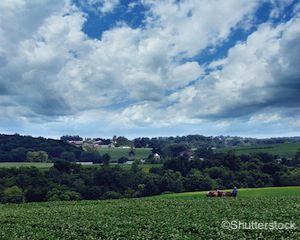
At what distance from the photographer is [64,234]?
94.8 feet

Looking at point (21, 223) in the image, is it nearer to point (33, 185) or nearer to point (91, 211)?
point (91, 211)

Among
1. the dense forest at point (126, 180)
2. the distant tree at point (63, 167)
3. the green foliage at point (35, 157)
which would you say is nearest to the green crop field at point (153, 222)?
the dense forest at point (126, 180)

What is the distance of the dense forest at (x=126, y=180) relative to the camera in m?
96.1

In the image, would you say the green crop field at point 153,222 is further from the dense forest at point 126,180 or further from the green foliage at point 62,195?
the dense forest at point 126,180

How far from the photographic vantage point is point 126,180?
115625mm

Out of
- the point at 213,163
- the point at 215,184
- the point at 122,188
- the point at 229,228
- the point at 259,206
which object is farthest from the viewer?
the point at 213,163

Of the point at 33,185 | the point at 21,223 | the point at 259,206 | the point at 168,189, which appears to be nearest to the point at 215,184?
the point at 168,189

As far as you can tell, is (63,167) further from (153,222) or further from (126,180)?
(153,222)

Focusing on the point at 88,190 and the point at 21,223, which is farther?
the point at 88,190

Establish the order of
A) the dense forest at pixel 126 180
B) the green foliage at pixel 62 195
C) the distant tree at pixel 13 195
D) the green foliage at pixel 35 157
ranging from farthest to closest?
the green foliage at pixel 35 157 → the dense forest at pixel 126 180 → the distant tree at pixel 13 195 → the green foliage at pixel 62 195

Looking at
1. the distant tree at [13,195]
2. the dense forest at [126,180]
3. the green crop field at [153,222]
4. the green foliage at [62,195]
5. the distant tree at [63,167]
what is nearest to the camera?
the green crop field at [153,222]

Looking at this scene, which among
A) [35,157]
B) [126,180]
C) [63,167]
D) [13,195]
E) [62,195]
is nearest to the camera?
[62,195]

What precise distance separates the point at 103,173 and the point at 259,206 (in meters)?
81.8

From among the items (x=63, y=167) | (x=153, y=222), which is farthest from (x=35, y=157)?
(x=153, y=222)
